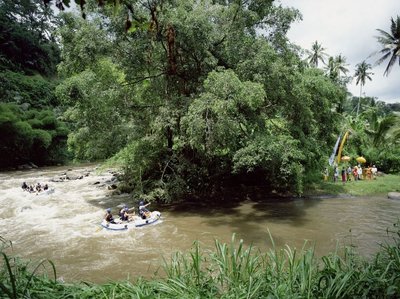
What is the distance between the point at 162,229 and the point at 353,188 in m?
12.1

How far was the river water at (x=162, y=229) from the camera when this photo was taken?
10258 mm

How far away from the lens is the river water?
10258 mm

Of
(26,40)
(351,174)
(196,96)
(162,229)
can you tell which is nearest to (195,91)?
(196,96)

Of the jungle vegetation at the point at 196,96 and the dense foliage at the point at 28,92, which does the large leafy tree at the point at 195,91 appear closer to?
the jungle vegetation at the point at 196,96

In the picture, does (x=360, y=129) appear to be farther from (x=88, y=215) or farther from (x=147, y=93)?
(x=88, y=215)

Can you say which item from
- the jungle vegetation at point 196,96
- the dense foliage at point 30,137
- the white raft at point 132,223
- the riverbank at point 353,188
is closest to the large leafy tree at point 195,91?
the jungle vegetation at point 196,96

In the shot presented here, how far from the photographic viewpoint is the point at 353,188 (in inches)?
759

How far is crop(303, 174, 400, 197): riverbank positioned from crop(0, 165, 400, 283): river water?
1.01 metres

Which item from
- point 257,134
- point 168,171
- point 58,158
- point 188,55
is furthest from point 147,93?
point 58,158

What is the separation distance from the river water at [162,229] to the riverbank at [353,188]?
1.01m

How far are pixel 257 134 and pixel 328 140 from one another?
786 cm

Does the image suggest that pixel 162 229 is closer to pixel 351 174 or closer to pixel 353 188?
pixel 353 188

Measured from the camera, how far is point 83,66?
1568cm

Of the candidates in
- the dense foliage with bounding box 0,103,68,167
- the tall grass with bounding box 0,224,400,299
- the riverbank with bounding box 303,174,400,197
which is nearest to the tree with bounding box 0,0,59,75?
the dense foliage with bounding box 0,103,68,167
